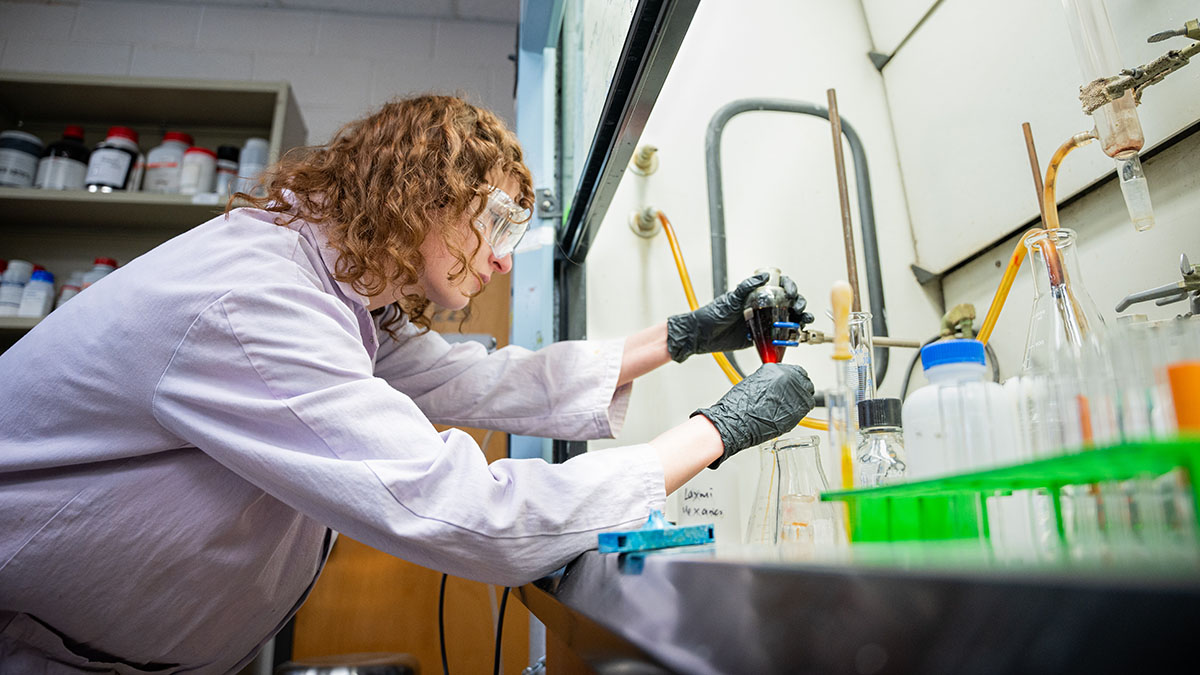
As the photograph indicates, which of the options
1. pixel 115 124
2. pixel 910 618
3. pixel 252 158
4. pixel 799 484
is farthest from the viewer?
pixel 115 124

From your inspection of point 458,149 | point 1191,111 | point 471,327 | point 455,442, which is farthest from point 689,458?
point 471,327

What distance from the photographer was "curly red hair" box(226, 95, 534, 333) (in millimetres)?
960

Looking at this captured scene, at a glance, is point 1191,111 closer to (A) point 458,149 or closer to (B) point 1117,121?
(B) point 1117,121

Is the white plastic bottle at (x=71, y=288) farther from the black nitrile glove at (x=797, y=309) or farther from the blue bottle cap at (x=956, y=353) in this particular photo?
the blue bottle cap at (x=956, y=353)

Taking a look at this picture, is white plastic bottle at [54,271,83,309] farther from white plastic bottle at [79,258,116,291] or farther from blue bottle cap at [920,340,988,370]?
blue bottle cap at [920,340,988,370]

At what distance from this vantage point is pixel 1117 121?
2.87ft

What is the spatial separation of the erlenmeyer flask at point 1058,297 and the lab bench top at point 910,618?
0.59m

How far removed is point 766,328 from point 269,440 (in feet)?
2.31

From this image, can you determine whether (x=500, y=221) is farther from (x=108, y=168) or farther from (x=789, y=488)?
(x=108, y=168)

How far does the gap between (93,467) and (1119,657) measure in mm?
957

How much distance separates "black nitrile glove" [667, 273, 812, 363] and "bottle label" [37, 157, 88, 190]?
189 cm

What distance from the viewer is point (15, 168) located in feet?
6.73

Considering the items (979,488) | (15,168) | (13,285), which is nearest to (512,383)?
(979,488)

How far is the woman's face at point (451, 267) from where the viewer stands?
1.02 metres
